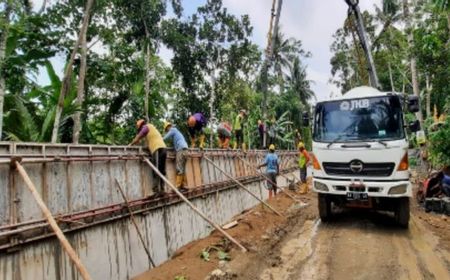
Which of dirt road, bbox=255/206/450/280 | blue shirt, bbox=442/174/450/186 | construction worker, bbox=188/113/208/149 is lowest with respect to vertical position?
dirt road, bbox=255/206/450/280

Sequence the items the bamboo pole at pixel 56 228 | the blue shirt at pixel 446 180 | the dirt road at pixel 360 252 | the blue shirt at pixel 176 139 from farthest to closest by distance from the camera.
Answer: the blue shirt at pixel 446 180
the blue shirt at pixel 176 139
the dirt road at pixel 360 252
the bamboo pole at pixel 56 228

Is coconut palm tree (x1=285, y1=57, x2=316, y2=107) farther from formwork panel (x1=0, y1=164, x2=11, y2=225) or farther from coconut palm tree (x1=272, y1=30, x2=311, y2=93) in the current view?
formwork panel (x1=0, y1=164, x2=11, y2=225)

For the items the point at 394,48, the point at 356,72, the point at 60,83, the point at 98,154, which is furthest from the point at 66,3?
the point at 356,72

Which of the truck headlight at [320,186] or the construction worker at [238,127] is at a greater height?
the construction worker at [238,127]

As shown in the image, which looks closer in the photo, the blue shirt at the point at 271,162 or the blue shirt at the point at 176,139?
the blue shirt at the point at 176,139

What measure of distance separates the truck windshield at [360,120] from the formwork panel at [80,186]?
5.25 m

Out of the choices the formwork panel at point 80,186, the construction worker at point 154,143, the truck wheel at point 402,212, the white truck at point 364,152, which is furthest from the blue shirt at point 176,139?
the truck wheel at point 402,212

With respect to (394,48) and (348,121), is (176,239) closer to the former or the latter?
(348,121)

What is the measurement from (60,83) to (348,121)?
8.96 meters

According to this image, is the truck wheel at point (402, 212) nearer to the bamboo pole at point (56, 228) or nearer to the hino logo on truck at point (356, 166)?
the hino logo on truck at point (356, 166)

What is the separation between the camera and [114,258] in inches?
280

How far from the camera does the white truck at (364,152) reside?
8.27m

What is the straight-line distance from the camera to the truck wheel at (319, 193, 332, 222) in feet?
31.0

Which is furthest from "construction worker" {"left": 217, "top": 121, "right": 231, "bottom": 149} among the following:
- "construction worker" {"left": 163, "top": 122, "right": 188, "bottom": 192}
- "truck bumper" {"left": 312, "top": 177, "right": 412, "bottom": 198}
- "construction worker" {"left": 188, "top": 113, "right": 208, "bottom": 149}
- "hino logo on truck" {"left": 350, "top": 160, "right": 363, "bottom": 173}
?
"hino logo on truck" {"left": 350, "top": 160, "right": 363, "bottom": 173}
